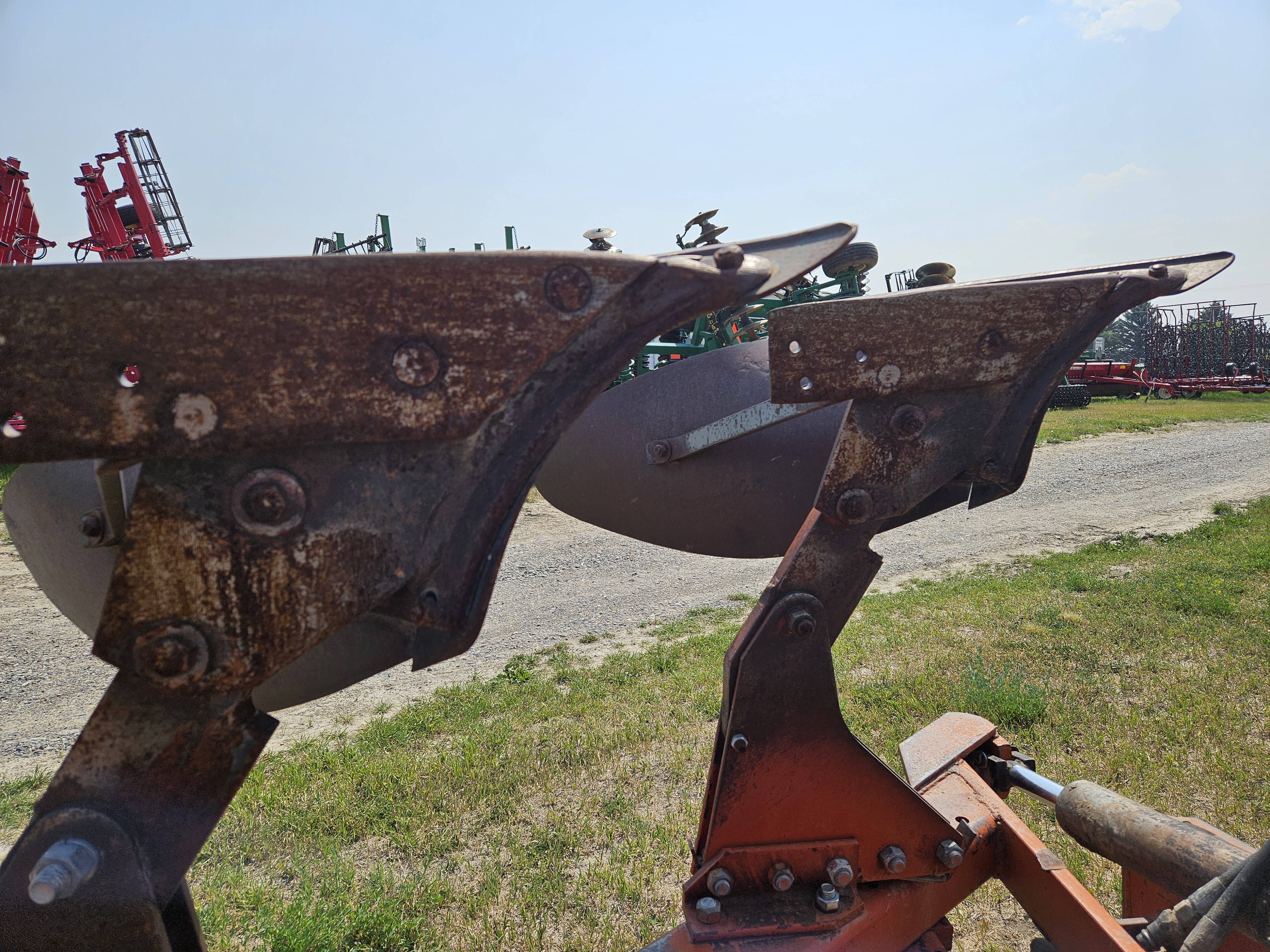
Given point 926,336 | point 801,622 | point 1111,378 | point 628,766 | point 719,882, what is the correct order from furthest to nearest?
point 1111,378 < point 628,766 < point 719,882 < point 801,622 < point 926,336

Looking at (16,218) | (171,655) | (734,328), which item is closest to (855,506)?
(171,655)

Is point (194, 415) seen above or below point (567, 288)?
below

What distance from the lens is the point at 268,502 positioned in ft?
2.96

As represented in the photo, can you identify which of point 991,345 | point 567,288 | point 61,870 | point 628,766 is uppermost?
point 567,288

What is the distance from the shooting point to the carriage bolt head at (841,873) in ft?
5.03

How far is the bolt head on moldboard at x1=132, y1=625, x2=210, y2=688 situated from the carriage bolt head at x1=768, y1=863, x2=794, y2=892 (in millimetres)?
1161

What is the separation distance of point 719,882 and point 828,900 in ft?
0.73

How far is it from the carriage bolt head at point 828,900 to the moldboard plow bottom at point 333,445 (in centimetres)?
54

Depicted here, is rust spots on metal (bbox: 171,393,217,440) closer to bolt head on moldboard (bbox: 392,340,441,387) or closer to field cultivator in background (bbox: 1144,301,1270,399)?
bolt head on moldboard (bbox: 392,340,441,387)

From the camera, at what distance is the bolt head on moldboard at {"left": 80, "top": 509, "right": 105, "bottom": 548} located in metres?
1.09

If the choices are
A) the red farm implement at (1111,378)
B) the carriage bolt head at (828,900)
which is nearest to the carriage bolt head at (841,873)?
the carriage bolt head at (828,900)

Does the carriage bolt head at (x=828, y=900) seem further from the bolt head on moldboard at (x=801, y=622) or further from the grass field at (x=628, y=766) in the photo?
the grass field at (x=628, y=766)

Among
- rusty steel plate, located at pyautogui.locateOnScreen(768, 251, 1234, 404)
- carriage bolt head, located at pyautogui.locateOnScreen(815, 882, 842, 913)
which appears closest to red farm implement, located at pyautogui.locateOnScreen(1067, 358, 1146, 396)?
rusty steel plate, located at pyautogui.locateOnScreen(768, 251, 1234, 404)

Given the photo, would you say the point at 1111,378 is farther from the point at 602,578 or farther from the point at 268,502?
the point at 268,502
